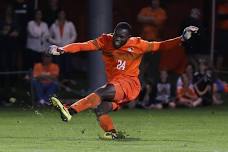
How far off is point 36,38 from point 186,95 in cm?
359

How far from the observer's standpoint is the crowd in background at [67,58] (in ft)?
64.0

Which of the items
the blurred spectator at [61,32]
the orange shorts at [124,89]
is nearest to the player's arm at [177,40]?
the orange shorts at [124,89]

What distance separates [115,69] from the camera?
45.8 feet

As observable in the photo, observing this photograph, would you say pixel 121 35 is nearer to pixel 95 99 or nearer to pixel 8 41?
pixel 95 99

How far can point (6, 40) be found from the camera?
2014 cm

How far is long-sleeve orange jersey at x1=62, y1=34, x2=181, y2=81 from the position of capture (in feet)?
45.7

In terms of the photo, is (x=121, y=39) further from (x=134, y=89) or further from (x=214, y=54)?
(x=214, y=54)

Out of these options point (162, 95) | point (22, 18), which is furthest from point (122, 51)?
point (22, 18)

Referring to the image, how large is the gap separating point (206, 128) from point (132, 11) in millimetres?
9155

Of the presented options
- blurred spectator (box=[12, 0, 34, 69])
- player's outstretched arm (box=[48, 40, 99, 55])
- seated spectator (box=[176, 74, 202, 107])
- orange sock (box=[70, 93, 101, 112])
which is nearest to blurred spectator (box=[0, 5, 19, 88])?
blurred spectator (box=[12, 0, 34, 69])

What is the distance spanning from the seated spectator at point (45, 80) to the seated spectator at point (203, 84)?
9.97 feet

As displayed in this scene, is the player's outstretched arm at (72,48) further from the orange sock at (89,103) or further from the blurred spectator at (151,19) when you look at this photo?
the blurred spectator at (151,19)

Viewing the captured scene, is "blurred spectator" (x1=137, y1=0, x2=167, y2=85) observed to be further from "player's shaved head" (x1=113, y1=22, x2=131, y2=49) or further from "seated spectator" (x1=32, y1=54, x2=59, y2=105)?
"player's shaved head" (x1=113, y1=22, x2=131, y2=49)

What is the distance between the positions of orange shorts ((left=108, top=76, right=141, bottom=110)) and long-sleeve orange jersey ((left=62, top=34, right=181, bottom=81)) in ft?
0.28
